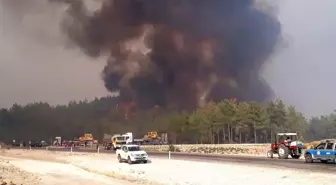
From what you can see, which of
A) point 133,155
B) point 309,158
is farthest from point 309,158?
point 133,155

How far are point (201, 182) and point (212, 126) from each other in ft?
288

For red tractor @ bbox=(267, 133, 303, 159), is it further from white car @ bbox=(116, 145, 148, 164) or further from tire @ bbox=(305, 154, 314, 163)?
white car @ bbox=(116, 145, 148, 164)

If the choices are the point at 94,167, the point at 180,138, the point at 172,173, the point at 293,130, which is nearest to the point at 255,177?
the point at 172,173

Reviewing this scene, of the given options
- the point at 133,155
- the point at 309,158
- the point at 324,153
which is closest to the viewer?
the point at 324,153

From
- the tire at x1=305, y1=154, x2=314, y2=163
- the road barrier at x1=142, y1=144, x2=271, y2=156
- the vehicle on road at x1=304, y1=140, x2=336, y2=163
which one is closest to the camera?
the vehicle on road at x1=304, y1=140, x2=336, y2=163

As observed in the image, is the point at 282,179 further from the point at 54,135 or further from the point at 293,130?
the point at 54,135

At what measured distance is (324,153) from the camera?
115 feet

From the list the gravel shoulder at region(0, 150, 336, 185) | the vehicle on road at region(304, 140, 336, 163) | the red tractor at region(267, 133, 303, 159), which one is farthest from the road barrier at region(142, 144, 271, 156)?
the gravel shoulder at region(0, 150, 336, 185)

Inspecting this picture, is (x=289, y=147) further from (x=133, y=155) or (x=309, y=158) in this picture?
(x=133, y=155)

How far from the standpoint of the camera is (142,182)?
30.3 metres

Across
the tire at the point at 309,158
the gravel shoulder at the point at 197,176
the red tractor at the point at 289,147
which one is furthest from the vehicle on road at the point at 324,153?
the gravel shoulder at the point at 197,176

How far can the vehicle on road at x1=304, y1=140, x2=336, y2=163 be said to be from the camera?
112 feet

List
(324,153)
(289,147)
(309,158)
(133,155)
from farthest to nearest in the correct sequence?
(133,155) → (289,147) → (309,158) → (324,153)

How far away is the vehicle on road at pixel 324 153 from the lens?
3422 centimetres
